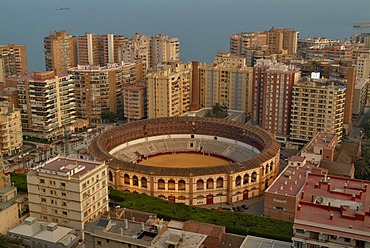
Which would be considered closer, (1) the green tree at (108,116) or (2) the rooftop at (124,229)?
(2) the rooftop at (124,229)

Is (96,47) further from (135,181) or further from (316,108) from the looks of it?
(135,181)

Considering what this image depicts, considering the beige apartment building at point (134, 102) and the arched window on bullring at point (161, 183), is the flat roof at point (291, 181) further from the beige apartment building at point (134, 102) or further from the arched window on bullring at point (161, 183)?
the beige apartment building at point (134, 102)

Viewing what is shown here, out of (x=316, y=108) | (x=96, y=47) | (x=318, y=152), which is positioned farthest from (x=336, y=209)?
(x=96, y=47)

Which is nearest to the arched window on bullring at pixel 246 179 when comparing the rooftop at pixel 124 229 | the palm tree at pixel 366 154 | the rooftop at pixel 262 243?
the palm tree at pixel 366 154

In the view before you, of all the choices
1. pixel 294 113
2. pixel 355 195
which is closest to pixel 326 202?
pixel 355 195

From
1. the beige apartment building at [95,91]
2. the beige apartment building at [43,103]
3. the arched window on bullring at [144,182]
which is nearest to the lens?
the arched window on bullring at [144,182]

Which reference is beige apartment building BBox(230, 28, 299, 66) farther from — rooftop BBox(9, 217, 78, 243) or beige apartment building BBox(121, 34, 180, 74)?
rooftop BBox(9, 217, 78, 243)

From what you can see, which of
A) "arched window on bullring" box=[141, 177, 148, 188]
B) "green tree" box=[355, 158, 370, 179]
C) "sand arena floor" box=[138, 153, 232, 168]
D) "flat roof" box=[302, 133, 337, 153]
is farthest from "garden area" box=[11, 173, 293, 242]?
"green tree" box=[355, 158, 370, 179]
